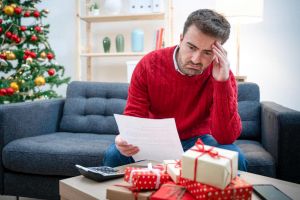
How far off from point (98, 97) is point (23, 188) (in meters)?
0.75

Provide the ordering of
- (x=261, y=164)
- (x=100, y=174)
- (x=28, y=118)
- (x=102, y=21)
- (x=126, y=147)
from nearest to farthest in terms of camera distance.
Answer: (x=100, y=174) → (x=126, y=147) → (x=261, y=164) → (x=28, y=118) → (x=102, y=21)

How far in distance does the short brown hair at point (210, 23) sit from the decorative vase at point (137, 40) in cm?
173

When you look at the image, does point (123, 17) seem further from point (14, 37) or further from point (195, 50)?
point (195, 50)

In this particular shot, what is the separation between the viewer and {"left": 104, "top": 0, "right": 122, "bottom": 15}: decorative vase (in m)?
2.95

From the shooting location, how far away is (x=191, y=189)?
0.69 metres

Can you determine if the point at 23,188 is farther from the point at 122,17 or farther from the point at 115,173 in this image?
the point at 122,17

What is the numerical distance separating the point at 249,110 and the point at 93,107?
39.3 inches

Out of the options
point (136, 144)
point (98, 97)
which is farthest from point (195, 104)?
point (98, 97)

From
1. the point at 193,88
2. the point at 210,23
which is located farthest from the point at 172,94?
the point at 210,23

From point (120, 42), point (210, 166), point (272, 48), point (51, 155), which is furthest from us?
point (120, 42)

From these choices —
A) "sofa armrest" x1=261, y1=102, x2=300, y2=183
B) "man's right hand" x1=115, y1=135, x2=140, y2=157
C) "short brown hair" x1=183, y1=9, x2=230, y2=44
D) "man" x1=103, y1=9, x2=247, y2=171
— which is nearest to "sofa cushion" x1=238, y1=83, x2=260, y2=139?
"sofa armrest" x1=261, y1=102, x2=300, y2=183

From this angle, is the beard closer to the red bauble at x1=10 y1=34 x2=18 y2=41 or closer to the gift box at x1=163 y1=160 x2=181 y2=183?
the gift box at x1=163 y1=160 x2=181 y2=183

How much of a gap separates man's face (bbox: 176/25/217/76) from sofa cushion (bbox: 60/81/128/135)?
0.92 m

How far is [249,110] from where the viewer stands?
195 cm
